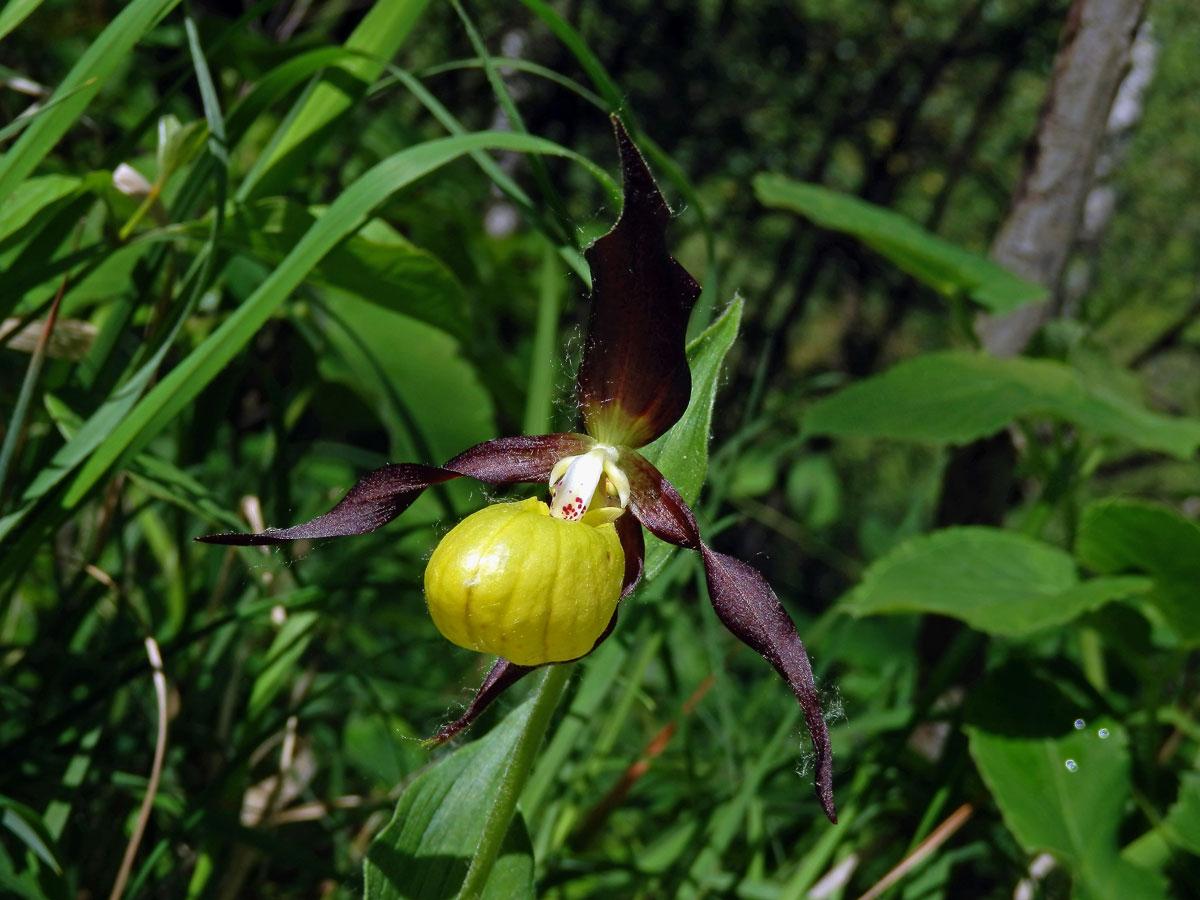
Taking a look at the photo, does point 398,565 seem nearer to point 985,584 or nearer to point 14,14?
point 985,584

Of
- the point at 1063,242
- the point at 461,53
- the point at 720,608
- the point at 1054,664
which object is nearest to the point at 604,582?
the point at 720,608

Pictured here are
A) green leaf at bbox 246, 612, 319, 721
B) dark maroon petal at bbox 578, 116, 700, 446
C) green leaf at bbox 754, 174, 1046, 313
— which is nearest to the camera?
Answer: dark maroon petal at bbox 578, 116, 700, 446

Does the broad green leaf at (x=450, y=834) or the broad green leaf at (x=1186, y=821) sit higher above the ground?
the broad green leaf at (x=450, y=834)

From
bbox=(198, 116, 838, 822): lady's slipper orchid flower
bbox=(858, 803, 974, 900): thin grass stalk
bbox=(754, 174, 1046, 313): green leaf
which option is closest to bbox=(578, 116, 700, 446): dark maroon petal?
bbox=(198, 116, 838, 822): lady's slipper orchid flower

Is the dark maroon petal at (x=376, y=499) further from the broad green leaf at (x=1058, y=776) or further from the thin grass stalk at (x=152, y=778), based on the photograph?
the broad green leaf at (x=1058, y=776)

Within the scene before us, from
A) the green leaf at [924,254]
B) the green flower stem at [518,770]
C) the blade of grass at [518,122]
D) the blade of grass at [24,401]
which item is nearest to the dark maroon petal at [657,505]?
the green flower stem at [518,770]

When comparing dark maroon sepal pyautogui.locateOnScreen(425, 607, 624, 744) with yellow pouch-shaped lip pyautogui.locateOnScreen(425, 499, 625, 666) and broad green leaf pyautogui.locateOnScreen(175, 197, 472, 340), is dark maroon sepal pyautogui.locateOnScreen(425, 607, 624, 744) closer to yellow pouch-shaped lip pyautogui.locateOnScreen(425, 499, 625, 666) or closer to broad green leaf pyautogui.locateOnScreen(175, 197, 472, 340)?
yellow pouch-shaped lip pyautogui.locateOnScreen(425, 499, 625, 666)

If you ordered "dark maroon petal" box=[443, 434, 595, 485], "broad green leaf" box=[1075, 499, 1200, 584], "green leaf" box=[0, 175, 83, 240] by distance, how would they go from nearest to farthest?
"dark maroon petal" box=[443, 434, 595, 485] < "green leaf" box=[0, 175, 83, 240] < "broad green leaf" box=[1075, 499, 1200, 584]

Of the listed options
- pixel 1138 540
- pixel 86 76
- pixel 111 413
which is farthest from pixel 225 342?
pixel 1138 540
